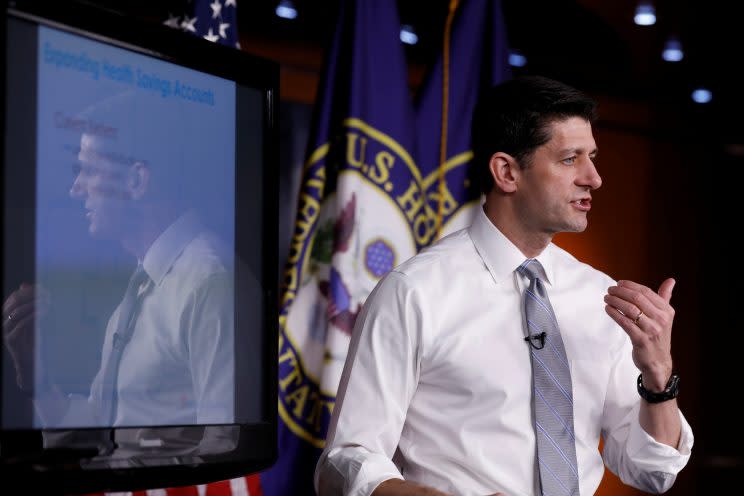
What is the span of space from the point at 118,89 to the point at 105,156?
91 millimetres

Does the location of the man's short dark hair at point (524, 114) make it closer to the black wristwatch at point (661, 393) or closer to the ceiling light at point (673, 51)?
the black wristwatch at point (661, 393)

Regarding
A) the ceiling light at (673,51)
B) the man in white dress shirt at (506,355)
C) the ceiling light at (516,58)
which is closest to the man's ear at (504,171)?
the man in white dress shirt at (506,355)

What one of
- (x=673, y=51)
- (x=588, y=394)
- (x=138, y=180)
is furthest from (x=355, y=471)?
(x=673, y=51)

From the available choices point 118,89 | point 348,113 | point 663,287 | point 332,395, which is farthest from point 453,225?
point 118,89

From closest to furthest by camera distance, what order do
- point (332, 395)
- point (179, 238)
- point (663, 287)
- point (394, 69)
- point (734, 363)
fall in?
point (179, 238)
point (663, 287)
point (332, 395)
point (394, 69)
point (734, 363)

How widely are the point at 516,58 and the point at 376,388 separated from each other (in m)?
2.26

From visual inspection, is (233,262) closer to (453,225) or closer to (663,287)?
(663,287)

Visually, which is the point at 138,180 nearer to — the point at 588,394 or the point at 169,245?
the point at 169,245

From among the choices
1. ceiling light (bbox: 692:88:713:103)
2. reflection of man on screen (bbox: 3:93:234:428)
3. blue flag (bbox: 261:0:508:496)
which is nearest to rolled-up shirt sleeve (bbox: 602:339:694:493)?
blue flag (bbox: 261:0:508:496)

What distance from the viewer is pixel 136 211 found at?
3.88 feet

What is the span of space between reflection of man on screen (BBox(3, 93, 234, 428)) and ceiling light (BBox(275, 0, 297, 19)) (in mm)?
2188

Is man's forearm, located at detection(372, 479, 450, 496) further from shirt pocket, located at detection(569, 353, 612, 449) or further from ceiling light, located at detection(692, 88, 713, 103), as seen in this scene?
ceiling light, located at detection(692, 88, 713, 103)

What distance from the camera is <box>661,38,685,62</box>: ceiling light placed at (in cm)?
379

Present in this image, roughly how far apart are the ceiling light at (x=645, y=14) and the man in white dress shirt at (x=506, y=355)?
4.70 ft
